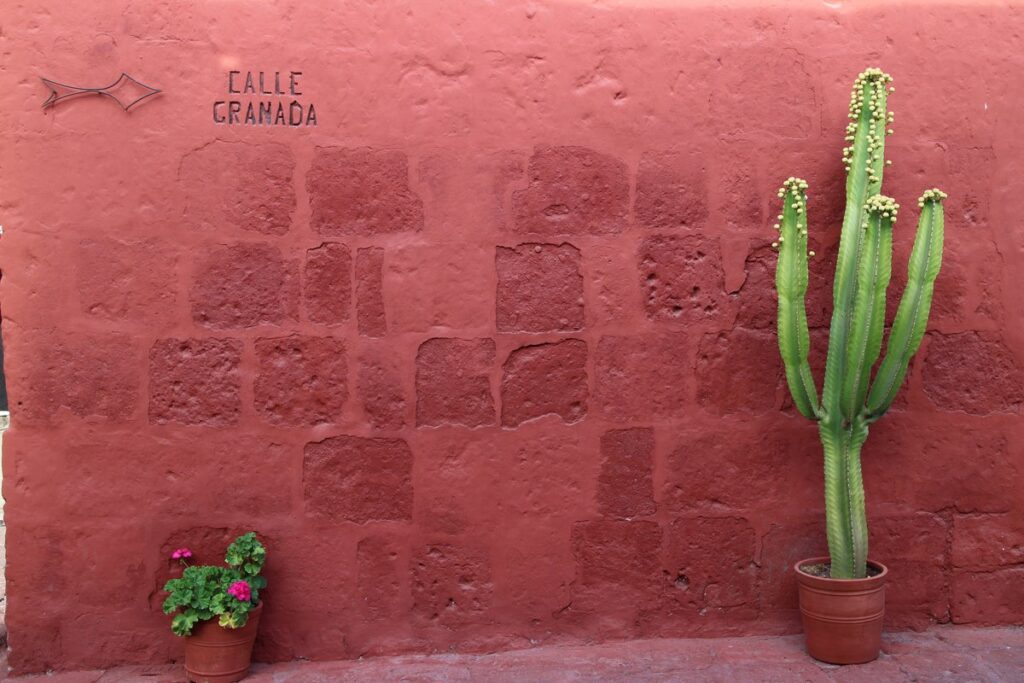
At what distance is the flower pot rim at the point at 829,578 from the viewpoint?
3238 mm

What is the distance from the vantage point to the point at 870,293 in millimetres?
3236

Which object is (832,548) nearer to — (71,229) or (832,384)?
(832,384)

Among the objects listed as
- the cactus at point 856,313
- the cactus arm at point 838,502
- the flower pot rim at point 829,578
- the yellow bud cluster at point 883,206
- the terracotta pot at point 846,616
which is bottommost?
the terracotta pot at point 846,616

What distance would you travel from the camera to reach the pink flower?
3127 millimetres

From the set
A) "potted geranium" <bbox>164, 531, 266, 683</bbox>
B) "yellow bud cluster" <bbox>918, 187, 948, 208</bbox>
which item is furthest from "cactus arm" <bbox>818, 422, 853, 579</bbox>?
"potted geranium" <bbox>164, 531, 266, 683</bbox>

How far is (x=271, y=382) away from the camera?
338cm

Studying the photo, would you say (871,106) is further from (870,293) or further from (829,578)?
(829,578)

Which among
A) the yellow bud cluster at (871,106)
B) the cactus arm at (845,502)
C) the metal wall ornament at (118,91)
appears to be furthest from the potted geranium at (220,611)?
the yellow bud cluster at (871,106)

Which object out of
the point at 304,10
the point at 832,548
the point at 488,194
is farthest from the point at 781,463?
the point at 304,10

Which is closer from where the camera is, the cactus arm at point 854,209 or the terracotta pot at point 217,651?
the terracotta pot at point 217,651

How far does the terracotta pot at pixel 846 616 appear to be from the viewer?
3246 millimetres

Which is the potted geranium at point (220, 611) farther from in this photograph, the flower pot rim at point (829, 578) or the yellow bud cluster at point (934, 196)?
the yellow bud cluster at point (934, 196)

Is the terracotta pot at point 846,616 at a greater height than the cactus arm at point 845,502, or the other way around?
the cactus arm at point 845,502

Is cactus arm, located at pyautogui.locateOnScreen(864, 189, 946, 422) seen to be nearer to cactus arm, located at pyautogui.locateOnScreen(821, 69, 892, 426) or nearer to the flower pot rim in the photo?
cactus arm, located at pyautogui.locateOnScreen(821, 69, 892, 426)
